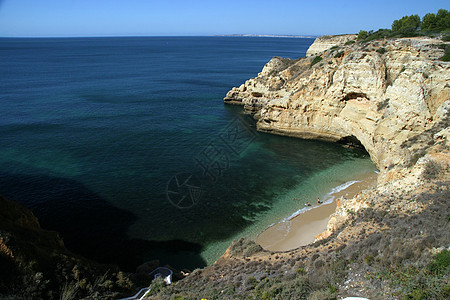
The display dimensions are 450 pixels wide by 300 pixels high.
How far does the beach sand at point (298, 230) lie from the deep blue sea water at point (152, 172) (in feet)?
3.35

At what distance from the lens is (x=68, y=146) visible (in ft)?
117

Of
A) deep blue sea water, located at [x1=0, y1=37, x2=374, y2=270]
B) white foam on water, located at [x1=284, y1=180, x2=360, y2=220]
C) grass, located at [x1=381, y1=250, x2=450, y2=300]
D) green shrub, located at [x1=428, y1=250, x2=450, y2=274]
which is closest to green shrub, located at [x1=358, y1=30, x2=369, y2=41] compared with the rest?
deep blue sea water, located at [x1=0, y1=37, x2=374, y2=270]

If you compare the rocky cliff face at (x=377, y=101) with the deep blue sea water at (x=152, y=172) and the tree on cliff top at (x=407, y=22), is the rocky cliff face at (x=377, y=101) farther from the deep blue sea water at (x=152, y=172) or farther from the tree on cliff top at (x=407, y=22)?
the tree on cliff top at (x=407, y=22)

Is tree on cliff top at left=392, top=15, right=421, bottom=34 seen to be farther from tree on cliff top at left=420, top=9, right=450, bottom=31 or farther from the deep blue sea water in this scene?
the deep blue sea water

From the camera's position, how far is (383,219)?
14852 millimetres

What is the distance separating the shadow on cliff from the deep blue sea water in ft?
0.25

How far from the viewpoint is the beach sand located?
20.6 m

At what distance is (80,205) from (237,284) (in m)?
17.0

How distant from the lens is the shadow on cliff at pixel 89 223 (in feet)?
65.0

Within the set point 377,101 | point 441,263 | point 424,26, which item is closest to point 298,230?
point 441,263

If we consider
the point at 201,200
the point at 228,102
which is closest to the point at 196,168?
the point at 201,200

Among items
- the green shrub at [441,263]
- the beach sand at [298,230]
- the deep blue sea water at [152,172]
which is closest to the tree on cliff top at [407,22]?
the deep blue sea water at [152,172]

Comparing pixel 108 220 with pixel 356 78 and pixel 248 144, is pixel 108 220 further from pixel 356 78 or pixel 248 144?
pixel 356 78

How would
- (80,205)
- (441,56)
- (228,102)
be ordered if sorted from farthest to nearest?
(228,102) < (441,56) < (80,205)
